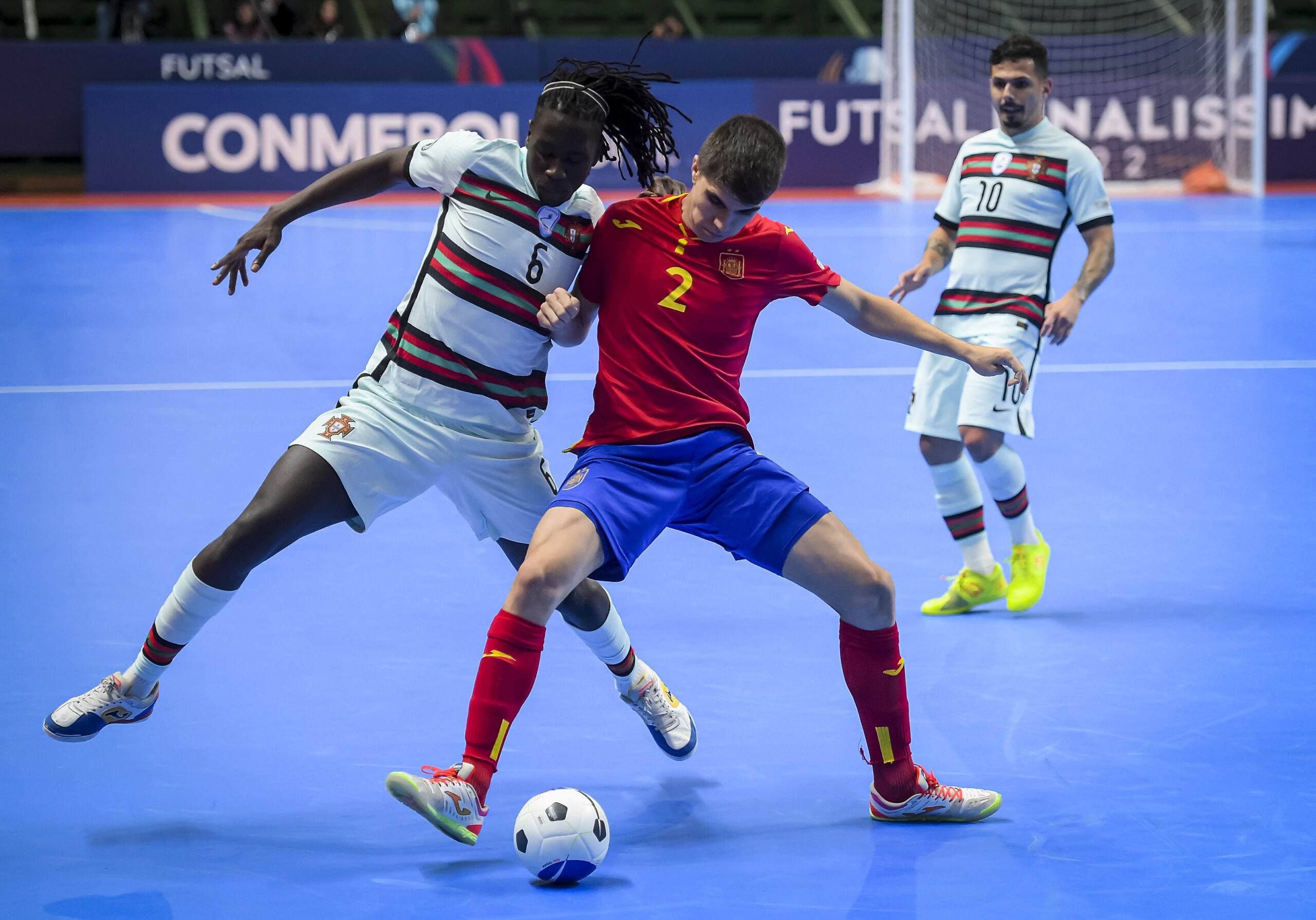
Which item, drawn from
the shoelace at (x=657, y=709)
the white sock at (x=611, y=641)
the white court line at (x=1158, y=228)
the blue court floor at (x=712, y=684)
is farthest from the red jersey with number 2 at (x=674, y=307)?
the white court line at (x=1158, y=228)

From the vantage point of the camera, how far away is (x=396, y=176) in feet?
13.2

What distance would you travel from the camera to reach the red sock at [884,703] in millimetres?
3680

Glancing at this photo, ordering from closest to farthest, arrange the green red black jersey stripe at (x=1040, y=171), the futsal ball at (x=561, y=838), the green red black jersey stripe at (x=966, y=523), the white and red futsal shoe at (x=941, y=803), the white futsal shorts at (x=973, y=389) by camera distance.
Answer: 1. the futsal ball at (x=561, y=838)
2. the white and red futsal shoe at (x=941, y=803)
3. the white futsal shorts at (x=973, y=389)
4. the green red black jersey stripe at (x=966, y=523)
5. the green red black jersey stripe at (x=1040, y=171)

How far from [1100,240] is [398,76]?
16386 mm

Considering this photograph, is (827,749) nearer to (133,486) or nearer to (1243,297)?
(133,486)

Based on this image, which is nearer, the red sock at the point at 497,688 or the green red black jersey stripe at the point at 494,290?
the red sock at the point at 497,688

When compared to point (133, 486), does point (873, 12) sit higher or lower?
higher

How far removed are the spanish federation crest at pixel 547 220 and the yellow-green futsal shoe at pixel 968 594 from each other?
7.52 feet

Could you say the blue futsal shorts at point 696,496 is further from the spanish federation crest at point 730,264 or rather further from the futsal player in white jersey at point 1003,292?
the futsal player in white jersey at point 1003,292

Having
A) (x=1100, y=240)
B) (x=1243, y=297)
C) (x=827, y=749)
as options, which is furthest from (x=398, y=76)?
(x=827, y=749)

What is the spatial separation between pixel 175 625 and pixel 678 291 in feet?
5.17

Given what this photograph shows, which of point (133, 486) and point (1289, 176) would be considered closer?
point (133, 486)

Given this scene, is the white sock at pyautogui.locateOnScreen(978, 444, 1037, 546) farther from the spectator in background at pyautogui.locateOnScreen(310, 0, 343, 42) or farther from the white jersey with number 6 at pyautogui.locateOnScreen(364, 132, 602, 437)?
the spectator in background at pyautogui.locateOnScreen(310, 0, 343, 42)

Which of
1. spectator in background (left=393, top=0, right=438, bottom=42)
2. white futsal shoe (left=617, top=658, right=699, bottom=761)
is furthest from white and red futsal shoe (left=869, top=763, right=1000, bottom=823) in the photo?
spectator in background (left=393, top=0, right=438, bottom=42)
